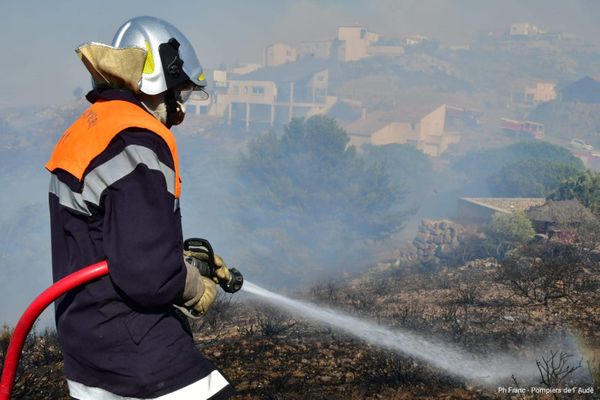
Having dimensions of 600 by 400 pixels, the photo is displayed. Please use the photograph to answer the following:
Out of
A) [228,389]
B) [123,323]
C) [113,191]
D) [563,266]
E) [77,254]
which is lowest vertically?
[563,266]

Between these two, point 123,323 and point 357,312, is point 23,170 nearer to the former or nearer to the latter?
point 357,312

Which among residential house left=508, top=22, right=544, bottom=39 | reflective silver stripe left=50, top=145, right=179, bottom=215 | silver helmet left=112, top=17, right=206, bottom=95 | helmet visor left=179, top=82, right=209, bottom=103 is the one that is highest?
silver helmet left=112, top=17, right=206, bottom=95

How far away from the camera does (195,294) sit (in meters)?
1.75

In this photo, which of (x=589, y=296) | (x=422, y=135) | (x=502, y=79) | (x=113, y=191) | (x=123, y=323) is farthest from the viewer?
(x=502, y=79)

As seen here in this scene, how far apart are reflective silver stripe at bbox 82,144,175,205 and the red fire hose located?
0.66 ft

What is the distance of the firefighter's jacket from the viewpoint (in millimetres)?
1488

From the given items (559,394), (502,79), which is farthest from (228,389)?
(502,79)

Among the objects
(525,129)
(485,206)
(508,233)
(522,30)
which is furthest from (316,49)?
(508,233)

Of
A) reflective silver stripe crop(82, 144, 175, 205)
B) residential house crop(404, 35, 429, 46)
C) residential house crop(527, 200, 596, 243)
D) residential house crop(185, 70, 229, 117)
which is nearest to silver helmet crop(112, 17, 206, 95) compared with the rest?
reflective silver stripe crop(82, 144, 175, 205)

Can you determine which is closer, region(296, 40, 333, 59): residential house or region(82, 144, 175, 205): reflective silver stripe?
region(82, 144, 175, 205): reflective silver stripe

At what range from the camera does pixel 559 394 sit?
150 inches

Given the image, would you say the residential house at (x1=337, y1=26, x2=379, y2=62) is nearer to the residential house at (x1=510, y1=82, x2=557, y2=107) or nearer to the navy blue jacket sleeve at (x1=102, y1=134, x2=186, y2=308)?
the residential house at (x1=510, y1=82, x2=557, y2=107)

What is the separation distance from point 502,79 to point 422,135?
68337mm

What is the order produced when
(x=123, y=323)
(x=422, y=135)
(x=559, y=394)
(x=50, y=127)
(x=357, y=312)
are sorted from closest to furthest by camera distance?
(x=123, y=323), (x=559, y=394), (x=357, y=312), (x=422, y=135), (x=50, y=127)
